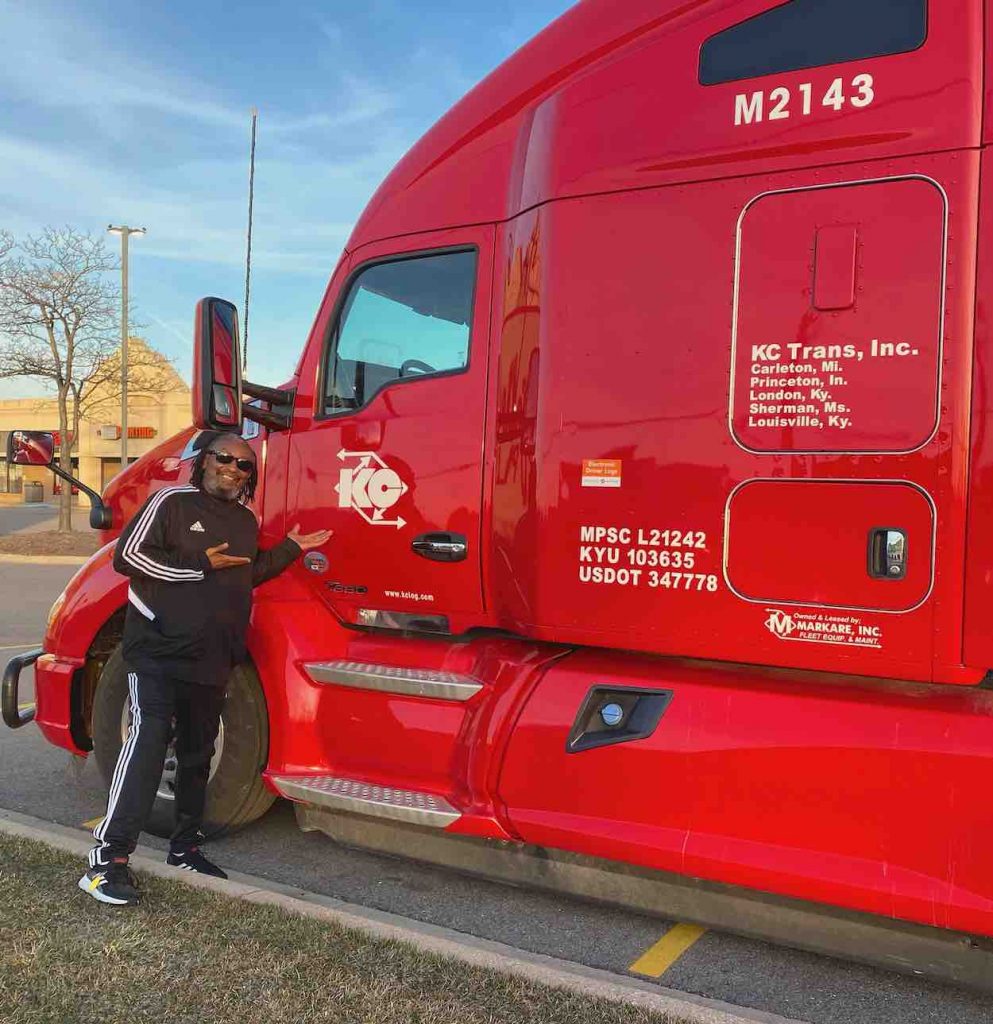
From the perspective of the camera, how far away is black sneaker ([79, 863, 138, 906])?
135 inches

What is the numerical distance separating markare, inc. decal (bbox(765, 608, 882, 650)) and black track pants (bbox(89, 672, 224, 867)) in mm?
2170

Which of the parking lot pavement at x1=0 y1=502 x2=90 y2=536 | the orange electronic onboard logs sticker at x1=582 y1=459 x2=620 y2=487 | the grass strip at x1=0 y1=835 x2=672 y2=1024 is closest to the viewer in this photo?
the grass strip at x1=0 y1=835 x2=672 y2=1024

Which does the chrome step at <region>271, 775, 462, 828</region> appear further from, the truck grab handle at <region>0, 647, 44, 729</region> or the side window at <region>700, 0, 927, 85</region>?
the side window at <region>700, 0, 927, 85</region>

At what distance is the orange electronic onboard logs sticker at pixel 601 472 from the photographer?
3.40m

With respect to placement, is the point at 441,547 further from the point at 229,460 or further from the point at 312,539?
the point at 229,460

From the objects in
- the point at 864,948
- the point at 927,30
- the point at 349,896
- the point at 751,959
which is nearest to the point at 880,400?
the point at 927,30

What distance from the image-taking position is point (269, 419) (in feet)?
14.1

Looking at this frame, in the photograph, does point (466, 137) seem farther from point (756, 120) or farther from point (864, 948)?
point (864, 948)

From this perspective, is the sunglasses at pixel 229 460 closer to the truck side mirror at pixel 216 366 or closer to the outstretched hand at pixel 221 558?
the truck side mirror at pixel 216 366

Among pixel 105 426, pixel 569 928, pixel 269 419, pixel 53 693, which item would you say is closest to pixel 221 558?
pixel 269 419

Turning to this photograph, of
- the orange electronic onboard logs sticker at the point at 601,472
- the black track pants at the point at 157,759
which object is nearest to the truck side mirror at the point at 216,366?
the black track pants at the point at 157,759

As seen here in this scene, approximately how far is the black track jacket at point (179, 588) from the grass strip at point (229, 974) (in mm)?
873

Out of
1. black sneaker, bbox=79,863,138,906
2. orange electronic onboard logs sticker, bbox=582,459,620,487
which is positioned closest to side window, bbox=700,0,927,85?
orange electronic onboard logs sticker, bbox=582,459,620,487

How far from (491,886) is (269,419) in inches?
85.6
